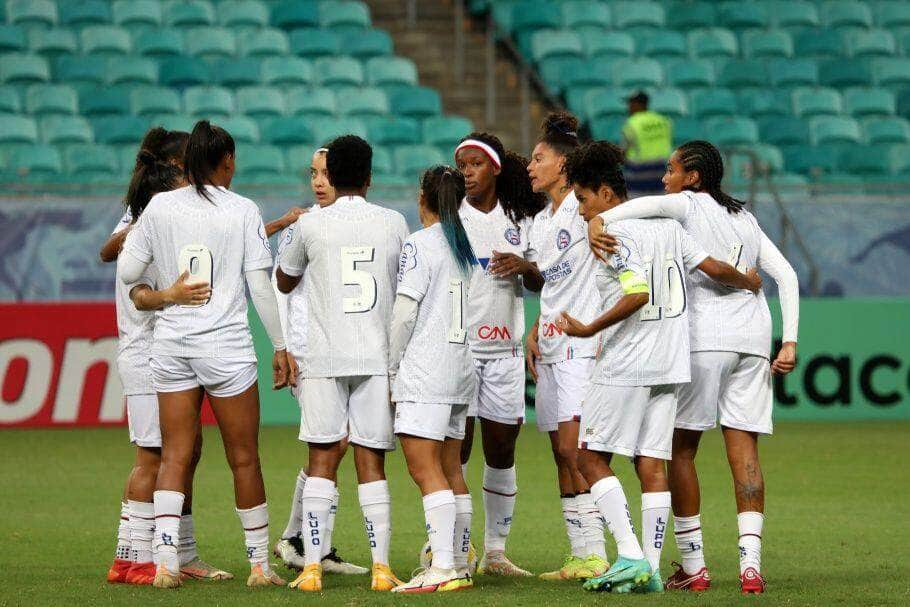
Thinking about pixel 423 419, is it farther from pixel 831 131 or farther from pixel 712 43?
pixel 712 43

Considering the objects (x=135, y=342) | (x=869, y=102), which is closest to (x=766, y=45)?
(x=869, y=102)

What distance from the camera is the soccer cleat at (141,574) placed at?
6867 millimetres

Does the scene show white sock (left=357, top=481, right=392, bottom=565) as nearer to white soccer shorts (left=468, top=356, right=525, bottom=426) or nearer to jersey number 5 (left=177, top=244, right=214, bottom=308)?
white soccer shorts (left=468, top=356, right=525, bottom=426)

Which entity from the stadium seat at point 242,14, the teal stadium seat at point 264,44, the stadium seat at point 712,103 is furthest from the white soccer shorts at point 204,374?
the stadium seat at point 712,103

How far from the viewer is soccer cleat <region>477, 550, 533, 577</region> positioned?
24.0 feet

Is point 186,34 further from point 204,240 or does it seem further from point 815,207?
point 204,240

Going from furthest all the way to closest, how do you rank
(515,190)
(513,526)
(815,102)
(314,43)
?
(815,102), (314,43), (513,526), (515,190)

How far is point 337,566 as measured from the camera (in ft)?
24.1

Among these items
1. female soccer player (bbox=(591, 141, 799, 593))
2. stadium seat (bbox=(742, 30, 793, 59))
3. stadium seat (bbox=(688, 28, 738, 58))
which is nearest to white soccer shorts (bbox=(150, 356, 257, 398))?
female soccer player (bbox=(591, 141, 799, 593))

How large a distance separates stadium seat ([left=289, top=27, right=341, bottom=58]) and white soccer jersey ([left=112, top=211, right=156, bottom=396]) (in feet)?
41.6

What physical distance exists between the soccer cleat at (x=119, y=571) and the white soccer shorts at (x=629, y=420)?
86.4 inches

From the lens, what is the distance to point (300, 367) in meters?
7.41

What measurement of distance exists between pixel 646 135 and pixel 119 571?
33.6ft

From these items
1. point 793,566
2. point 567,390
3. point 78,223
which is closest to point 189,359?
point 567,390
